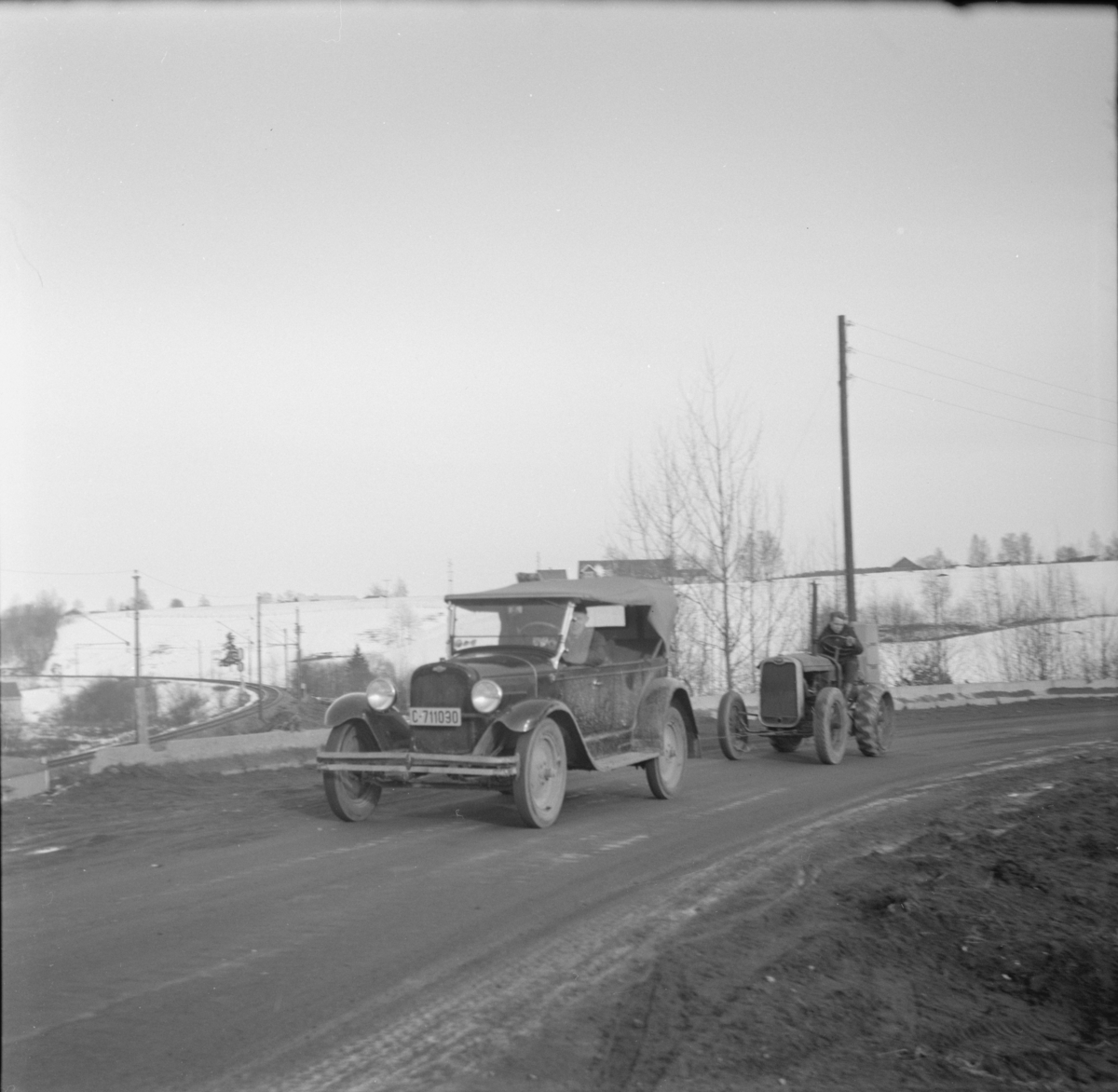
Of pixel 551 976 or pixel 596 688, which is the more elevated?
pixel 596 688

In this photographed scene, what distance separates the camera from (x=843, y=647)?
14867mm

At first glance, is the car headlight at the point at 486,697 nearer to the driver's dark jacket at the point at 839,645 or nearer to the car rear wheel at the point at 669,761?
the car rear wheel at the point at 669,761

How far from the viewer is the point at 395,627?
53.6 ft

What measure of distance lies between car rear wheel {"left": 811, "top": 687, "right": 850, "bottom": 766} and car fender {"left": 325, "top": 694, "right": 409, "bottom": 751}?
599 centimetres

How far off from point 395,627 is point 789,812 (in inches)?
317

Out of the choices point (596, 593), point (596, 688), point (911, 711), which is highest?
point (596, 593)

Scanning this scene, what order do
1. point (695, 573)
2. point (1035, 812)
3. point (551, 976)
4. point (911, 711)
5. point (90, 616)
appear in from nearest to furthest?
1. point (90, 616)
2. point (551, 976)
3. point (1035, 812)
4. point (911, 711)
5. point (695, 573)

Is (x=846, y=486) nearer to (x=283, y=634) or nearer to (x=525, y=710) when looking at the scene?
(x=283, y=634)

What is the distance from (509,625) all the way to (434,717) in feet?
4.54

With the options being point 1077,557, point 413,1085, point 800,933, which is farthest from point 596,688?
point 1077,557

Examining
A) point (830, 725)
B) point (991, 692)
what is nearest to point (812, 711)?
point (830, 725)

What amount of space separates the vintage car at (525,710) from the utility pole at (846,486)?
12.8 m

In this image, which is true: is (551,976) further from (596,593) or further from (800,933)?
(596,593)

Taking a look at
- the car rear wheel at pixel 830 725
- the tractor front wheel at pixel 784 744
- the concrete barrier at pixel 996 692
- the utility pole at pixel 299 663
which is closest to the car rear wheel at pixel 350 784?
the car rear wheel at pixel 830 725
